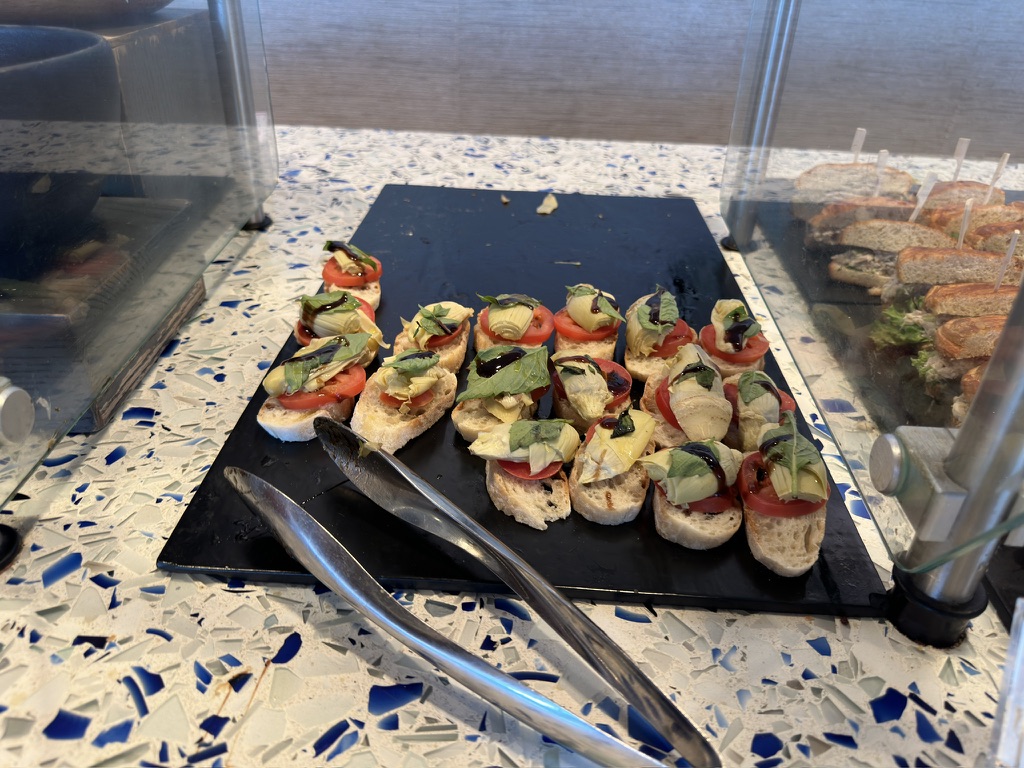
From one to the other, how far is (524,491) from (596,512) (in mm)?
85

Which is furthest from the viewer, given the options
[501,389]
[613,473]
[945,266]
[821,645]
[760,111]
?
[760,111]

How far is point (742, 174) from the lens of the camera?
153 cm

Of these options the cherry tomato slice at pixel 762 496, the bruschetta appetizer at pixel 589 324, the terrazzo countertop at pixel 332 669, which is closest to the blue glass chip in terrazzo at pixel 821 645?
the terrazzo countertop at pixel 332 669

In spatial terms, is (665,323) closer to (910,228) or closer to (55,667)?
(910,228)

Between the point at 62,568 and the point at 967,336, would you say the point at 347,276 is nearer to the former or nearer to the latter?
the point at 62,568

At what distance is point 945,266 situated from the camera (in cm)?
106

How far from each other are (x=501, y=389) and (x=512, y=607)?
11.3 inches

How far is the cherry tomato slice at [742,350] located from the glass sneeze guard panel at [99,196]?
2.66 feet

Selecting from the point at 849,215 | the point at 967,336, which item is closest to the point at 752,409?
the point at 967,336

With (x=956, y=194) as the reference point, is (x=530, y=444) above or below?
below

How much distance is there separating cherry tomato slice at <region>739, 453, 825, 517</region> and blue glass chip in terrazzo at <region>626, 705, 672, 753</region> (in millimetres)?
263

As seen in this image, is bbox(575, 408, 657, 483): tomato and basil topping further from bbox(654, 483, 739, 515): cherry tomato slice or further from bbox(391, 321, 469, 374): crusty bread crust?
bbox(391, 321, 469, 374): crusty bread crust

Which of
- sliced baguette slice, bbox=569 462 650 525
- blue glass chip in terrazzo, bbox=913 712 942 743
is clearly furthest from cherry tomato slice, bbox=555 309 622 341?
blue glass chip in terrazzo, bbox=913 712 942 743

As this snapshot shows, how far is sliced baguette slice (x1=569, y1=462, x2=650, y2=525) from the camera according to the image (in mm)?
847
